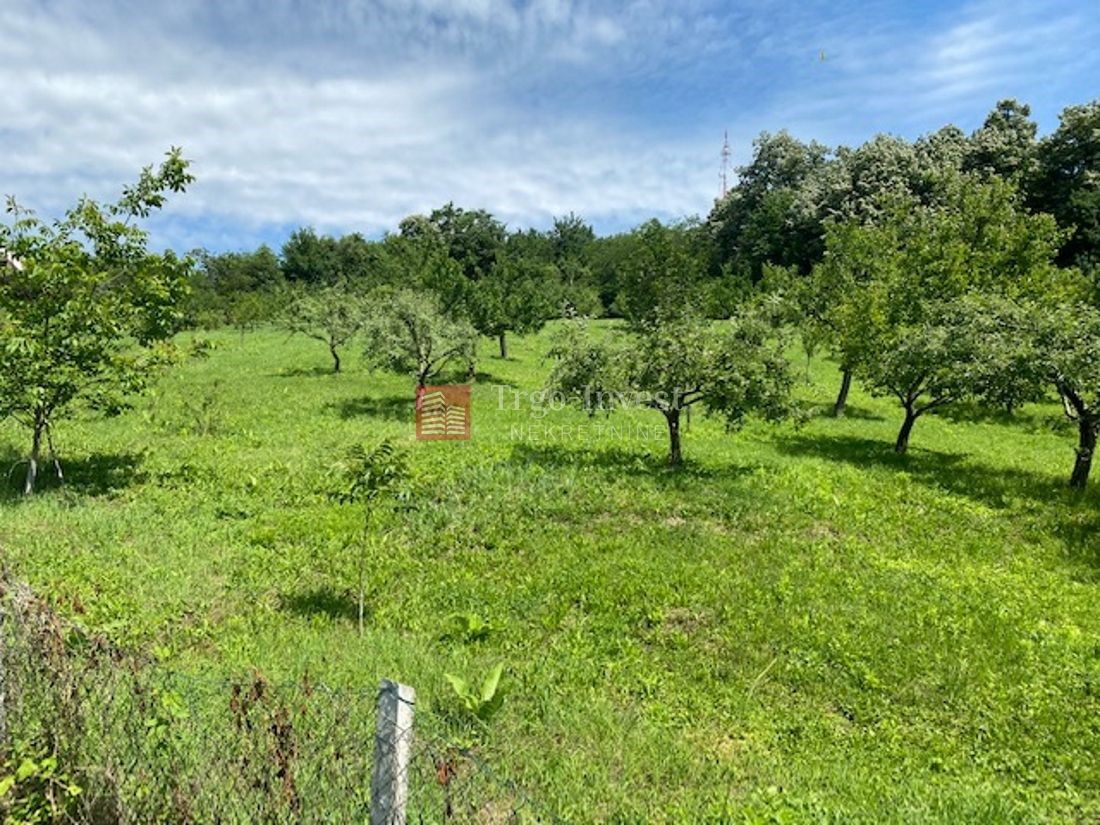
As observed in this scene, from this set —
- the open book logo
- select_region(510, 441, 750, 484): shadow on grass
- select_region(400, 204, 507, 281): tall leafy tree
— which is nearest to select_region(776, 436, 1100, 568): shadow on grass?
select_region(510, 441, 750, 484): shadow on grass

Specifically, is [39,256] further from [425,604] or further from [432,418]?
[432,418]

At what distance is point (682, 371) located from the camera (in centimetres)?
1397

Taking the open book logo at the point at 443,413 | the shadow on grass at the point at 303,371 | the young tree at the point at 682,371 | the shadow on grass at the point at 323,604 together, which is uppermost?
the young tree at the point at 682,371

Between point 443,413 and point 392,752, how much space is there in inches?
732

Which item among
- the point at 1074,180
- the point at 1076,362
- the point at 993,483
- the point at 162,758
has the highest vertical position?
the point at 1074,180

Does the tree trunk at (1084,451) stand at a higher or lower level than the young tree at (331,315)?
lower

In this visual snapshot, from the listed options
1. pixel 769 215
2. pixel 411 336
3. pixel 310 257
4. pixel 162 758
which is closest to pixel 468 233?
pixel 310 257

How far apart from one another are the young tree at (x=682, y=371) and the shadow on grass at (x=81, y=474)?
8.98 metres

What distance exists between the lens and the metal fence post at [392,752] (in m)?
3.25

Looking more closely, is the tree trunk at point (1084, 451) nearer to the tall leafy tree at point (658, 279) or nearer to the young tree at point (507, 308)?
the young tree at point (507, 308)

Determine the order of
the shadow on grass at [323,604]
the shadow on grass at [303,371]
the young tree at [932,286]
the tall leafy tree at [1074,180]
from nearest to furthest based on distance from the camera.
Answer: the shadow on grass at [323,604] < the young tree at [932,286] < the shadow on grass at [303,371] < the tall leafy tree at [1074,180]

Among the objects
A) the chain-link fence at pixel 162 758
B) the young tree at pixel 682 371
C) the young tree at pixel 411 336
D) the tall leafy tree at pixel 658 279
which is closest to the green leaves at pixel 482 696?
the chain-link fence at pixel 162 758

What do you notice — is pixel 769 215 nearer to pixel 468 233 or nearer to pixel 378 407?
pixel 468 233

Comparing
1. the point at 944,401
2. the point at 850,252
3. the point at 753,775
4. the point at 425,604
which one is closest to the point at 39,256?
the point at 425,604
